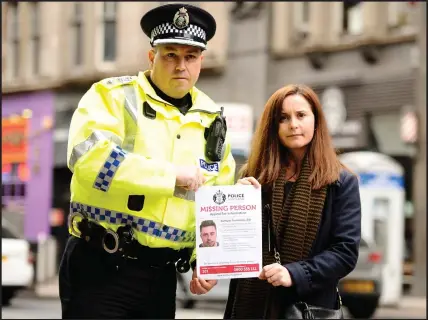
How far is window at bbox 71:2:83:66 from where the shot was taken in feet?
92.7

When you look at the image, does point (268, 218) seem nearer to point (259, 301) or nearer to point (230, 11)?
point (259, 301)

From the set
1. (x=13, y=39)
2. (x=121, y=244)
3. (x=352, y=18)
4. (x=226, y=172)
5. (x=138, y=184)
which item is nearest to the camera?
(x=138, y=184)

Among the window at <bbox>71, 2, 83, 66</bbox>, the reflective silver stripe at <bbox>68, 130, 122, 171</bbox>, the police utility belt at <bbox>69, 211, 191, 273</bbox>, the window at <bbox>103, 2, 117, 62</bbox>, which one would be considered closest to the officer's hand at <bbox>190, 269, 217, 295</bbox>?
the police utility belt at <bbox>69, 211, 191, 273</bbox>

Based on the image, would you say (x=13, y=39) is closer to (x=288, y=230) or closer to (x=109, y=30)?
(x=109, y=30)

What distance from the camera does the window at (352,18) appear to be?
71.3 ft

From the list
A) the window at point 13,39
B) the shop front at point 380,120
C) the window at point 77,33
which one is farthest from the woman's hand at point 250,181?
the window at point 13,39

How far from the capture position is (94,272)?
3.64 m

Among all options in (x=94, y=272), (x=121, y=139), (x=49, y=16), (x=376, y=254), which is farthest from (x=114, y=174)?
(x=49, y=16)

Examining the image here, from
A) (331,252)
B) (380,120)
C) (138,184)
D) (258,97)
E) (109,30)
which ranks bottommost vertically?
(331,252)

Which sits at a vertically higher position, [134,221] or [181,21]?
[181,21]

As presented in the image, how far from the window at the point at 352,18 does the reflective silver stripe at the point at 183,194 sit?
18421 mm

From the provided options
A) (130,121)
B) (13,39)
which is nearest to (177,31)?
(130,121)

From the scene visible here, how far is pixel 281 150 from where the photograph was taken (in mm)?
4004

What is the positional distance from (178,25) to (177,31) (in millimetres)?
23
